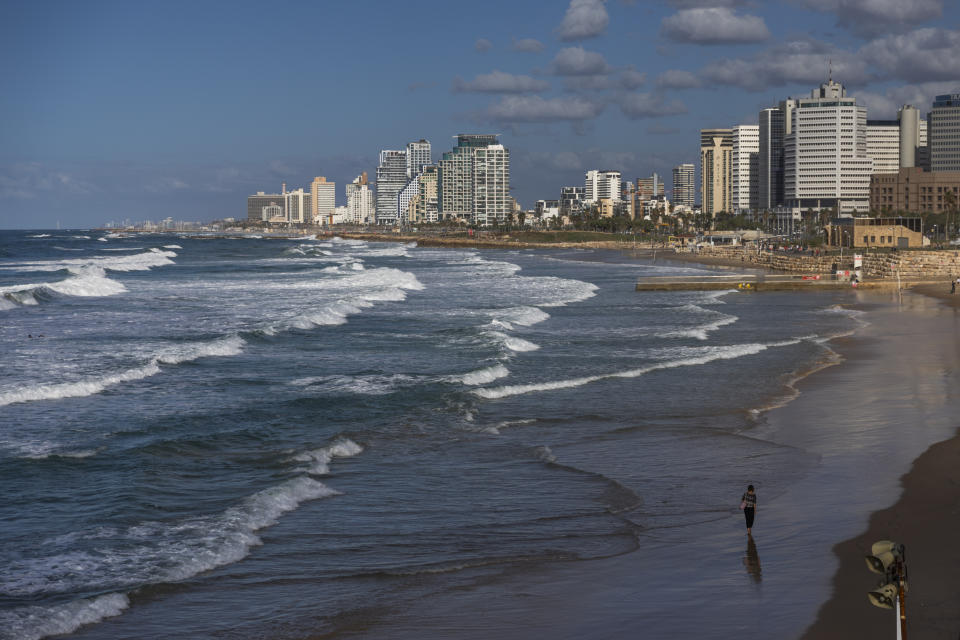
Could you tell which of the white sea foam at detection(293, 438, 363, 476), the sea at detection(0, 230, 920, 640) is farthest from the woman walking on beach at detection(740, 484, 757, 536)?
the white sea foam at detection(293, 438, 363, 476)

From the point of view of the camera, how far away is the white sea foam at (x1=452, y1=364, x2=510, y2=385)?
24.6 meters

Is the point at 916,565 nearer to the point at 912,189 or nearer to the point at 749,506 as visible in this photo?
the point at 749,506

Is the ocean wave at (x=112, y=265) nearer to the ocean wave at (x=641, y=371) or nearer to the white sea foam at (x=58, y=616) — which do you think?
the ocean wave at (x=641, y=371)

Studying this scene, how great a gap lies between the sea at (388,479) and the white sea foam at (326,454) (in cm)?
9

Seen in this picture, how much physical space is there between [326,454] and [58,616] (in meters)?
7.17

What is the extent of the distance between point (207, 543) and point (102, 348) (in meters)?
19.6

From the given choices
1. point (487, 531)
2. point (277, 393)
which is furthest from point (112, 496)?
point (277, 393)

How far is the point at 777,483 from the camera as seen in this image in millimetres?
15383

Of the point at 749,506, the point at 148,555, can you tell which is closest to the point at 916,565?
the point at 749,506

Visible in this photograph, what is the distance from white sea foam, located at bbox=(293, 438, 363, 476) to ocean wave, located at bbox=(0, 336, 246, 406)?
7854mm

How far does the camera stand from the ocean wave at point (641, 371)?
23.2 m

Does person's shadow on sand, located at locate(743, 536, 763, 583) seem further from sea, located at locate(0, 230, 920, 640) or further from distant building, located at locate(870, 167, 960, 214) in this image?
distant building, located at locate(870, 167, 960, 214)

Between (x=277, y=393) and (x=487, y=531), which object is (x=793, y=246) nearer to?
(x=277, y=393)

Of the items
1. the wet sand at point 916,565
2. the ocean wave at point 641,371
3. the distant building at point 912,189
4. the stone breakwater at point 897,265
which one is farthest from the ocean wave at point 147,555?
the distant building at point 912,189
